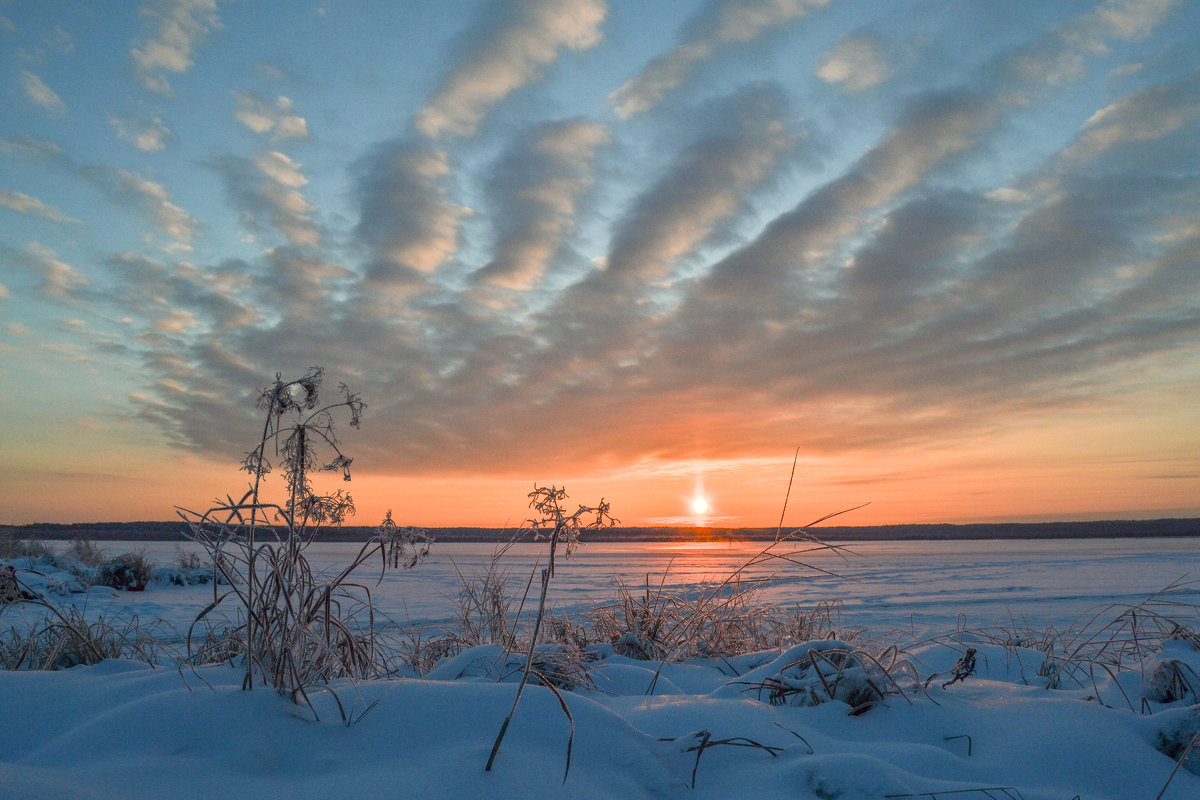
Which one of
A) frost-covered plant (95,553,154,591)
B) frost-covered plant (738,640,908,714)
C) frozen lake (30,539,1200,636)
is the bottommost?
frozen lake (30,539,1200,636)

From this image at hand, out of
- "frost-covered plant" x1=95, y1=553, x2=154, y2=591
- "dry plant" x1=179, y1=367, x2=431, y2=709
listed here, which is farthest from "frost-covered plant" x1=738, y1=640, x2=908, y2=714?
"frost-covered plant" x1=95, y1=553, x2=154, y2=591

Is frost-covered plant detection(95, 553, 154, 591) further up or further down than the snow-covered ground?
further down

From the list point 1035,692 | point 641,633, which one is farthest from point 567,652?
point 1035,692

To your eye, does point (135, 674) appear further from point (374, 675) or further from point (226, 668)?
point (374, 675)

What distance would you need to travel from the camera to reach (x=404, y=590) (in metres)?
11.9

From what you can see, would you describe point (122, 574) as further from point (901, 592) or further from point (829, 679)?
point (901, 592)

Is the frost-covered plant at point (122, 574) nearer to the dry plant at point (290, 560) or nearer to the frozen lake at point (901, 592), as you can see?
the frozen lake at point (901, 592)

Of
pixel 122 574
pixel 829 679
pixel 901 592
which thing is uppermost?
pixel 829 679

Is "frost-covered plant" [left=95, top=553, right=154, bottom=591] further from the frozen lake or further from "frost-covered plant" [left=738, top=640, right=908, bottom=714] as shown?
"frost-covered plant" [left=738, top=640, right=908, bottom=714]

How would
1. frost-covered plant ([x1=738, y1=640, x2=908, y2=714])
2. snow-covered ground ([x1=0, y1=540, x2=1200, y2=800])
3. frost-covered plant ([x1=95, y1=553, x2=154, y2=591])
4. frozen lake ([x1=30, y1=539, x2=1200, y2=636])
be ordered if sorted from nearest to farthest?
snow-covered ground ([x1=0, y1=540, x2=1200, y2=800]) < frost-covered plant ([x1=738, y1=640, x2=908, y2=714]) < frozen lake ([x1=30, y1=539, x2=1200, y2=636]) < frost-covered plant ([x1=95, y1=553, x2=154, y2=591])

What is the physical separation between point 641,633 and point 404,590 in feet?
30.1

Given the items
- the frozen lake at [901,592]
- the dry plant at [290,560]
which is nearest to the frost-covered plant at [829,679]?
the dry plant at [290,560]

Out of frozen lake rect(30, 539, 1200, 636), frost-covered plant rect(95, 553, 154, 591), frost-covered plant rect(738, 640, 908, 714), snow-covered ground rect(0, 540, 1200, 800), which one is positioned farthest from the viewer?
frost-covered plant rect(95, 553, 154, 591)

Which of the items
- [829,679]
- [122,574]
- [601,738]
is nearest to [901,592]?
[829,679]
